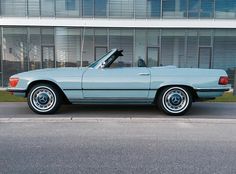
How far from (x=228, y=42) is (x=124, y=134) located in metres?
14.2

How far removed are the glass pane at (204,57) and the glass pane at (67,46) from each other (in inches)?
313

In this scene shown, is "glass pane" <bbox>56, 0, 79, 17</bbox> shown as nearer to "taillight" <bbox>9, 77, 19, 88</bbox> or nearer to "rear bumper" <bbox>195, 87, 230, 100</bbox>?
"taillight" <bbox>9, 77, 19, 88</bbox>

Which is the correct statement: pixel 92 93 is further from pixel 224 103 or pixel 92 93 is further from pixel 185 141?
pixel 224 103

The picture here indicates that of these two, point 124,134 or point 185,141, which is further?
point 124,134

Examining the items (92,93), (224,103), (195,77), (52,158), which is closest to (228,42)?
(224,103)

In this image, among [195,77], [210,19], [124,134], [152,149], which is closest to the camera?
[152,149]

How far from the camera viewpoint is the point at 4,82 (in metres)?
16.5

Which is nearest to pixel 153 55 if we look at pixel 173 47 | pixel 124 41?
pixel 173 47

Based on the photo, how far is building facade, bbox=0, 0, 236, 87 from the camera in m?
16.2

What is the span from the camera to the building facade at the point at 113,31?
1625cm

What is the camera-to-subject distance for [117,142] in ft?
14.6

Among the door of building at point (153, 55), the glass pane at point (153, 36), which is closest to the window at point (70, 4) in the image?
the glass pane at point (153, 36)

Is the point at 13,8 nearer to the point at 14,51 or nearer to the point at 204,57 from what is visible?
the point at 14,51

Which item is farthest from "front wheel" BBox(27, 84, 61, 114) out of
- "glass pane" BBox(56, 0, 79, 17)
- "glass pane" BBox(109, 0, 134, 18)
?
"glass pane" BBox(109, 0, 134, 18)
